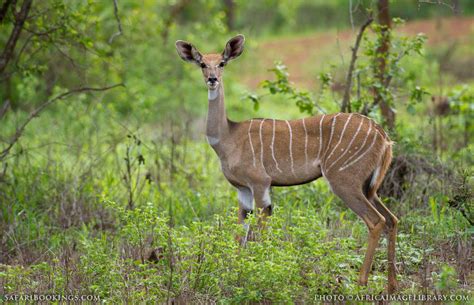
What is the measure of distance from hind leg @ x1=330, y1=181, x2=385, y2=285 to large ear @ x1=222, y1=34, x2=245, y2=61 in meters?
1.46

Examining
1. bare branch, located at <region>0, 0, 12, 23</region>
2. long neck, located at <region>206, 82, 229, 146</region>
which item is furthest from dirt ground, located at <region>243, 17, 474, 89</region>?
long neck, located at <region>206, 82, 229, 146</region>

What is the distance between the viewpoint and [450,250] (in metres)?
5.85

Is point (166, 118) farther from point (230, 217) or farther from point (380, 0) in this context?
point (230, 217)

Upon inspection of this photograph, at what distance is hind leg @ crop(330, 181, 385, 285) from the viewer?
5.37 meters

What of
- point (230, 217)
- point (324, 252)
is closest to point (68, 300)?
point (230, 217)

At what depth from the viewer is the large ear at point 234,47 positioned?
21.1 feet

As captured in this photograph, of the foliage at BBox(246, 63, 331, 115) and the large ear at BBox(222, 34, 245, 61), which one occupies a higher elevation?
the large ear at BBox(222, 34, 245, 61)

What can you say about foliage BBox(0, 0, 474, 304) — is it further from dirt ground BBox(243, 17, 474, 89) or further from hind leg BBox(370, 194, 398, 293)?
dirt ground BBox(243, 17, 474, 89)

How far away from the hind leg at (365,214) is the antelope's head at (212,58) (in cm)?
129

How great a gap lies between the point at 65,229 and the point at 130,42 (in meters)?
6.42

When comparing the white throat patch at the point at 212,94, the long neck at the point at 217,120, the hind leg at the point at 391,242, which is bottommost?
the hind leg at the point at 391,242

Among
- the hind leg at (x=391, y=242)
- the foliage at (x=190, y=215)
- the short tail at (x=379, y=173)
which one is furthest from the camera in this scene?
the short tail at (x=379, y=173)

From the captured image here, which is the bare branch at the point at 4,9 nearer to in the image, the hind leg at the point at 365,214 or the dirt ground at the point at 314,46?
the hind leg at the point at 365,214

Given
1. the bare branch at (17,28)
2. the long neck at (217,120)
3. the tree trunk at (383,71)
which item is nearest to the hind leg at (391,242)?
the long neck at (217,120)
